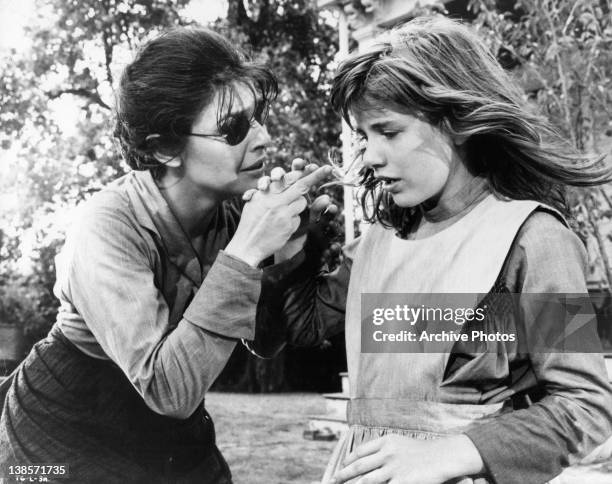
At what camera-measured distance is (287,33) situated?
7.48 metres

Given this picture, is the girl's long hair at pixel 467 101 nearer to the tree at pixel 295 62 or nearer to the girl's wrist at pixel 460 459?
the girl's wrist at pixel 460 459

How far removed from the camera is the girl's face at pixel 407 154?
115 cm

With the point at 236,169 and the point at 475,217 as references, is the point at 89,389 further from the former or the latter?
the point at 475,217

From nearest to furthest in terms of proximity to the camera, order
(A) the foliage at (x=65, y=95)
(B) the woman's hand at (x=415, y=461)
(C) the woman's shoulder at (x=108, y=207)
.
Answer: (B) the woman's hand at (x=415, y=461) → (C) the woman's shoulder at (x=108, y=207) → (A) the foliage at (x=65, y=95)

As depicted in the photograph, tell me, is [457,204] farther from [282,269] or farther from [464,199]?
[282,269]

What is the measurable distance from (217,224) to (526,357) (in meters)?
0.82

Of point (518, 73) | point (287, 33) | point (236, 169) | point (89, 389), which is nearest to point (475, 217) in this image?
point (236, 169)

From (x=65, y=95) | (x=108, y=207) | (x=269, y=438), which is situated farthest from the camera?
(x=65, y=95)

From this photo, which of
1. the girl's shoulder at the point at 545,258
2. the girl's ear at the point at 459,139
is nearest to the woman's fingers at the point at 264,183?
the girl's ear at the point at 459,139

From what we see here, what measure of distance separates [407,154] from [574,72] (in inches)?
116

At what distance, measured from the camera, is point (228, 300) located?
1.21m

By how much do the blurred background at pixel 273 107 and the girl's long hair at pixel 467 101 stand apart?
4.58 ft

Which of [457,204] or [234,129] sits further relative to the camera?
[234,129]

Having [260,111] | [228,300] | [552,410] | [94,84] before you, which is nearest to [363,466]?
[552,410]
